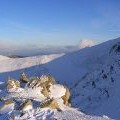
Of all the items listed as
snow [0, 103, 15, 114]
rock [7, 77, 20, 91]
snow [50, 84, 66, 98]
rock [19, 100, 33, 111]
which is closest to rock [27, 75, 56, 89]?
snow [50, 84, 66, 98]

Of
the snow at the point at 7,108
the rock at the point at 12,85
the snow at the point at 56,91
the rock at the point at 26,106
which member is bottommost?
A: the snow at the point at 7,108

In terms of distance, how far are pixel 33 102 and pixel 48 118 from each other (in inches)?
155

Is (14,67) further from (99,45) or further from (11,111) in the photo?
(11,111)

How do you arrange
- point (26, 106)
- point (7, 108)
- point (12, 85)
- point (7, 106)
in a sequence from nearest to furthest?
point (26, 106)
point (7, 108)
point (7, 106)
point (12, 85)

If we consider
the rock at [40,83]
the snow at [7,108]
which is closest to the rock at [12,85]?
the rock at [40,83]

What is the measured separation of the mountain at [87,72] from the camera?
255 feet

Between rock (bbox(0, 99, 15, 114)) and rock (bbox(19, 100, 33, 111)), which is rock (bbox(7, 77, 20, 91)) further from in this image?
rock (bbox(19, 100, 33, 111))

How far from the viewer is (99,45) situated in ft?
367

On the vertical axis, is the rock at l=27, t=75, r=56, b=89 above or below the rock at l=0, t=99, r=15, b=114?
above

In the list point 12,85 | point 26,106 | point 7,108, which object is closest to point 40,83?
point 12,85

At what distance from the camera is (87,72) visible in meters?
98.1

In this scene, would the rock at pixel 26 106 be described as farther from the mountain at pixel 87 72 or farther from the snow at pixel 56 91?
the mountain at pixel 87 72

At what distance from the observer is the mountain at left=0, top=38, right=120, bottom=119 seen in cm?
7775

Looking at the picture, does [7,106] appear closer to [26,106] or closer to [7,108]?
[7,108]
